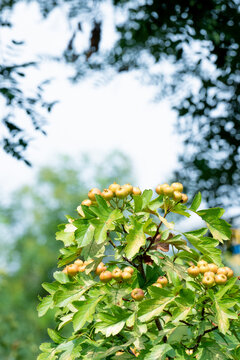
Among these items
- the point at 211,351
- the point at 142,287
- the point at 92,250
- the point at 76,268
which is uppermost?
the point at 92,250

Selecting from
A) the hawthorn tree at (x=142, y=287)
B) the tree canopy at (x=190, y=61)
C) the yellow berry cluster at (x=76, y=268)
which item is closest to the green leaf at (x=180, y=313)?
the hawthorn tree at (x=142, y=287)

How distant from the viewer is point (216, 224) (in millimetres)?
1660

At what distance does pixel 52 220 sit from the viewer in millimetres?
23906

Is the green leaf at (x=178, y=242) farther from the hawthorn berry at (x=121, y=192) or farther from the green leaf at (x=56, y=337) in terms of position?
the green leaf at (x=56, y=337)

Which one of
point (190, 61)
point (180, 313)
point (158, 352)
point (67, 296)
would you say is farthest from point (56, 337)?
point (190, 61)

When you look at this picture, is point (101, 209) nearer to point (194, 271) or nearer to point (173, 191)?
point (173, 191)

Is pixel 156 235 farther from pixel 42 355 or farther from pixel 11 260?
pixel 11 260

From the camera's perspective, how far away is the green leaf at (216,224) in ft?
5.41

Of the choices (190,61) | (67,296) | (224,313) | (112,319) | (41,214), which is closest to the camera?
(224,313)

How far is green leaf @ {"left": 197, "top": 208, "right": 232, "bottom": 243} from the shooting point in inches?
64.9

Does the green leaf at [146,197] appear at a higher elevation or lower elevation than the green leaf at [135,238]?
higher

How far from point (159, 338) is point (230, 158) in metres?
4.20

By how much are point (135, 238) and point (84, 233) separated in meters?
0.20

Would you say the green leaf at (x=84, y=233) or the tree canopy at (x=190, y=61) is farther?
the tree canopy at (x=190, y=61)
